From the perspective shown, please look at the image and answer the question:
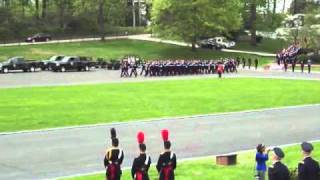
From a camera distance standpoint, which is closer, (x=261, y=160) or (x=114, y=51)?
(x=261, y=160)

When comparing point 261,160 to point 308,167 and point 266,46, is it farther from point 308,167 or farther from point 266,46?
point 266,46

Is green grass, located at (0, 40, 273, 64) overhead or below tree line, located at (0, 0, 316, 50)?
below

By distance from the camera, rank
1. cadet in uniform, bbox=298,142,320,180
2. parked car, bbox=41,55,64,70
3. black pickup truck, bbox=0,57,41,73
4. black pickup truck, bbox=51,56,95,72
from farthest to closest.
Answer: parked car, bbox=41,55,64,70 < black pickup truck, bbox=51,56,95,72 < black pickup truck, bbox=0,57,41,73 < cadet in uniform, bbox=298,142,320,180

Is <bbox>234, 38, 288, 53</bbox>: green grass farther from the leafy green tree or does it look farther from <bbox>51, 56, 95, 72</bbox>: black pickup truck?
<bbox>51, 56, 95, 72</bbox>: black pickup truck

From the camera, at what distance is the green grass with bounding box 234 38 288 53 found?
90.6m

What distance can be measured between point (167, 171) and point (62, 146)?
8477 millimetres

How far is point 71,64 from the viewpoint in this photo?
59.5m

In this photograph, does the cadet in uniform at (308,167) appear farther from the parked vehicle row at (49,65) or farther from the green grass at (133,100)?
the parked vehicle row at (49,65)

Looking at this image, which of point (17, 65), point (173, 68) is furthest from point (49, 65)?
point (173, 68)

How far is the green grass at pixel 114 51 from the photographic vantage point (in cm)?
7481

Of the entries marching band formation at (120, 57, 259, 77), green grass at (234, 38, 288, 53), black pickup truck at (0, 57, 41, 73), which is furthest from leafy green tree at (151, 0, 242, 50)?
black pickup truck at (0, 57, 41, 73)

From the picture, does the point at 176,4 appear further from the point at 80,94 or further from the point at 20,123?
the point at 20,123

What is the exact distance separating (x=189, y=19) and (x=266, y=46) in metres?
19.1

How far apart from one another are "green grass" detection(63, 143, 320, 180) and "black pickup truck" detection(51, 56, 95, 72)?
42.2 meters
